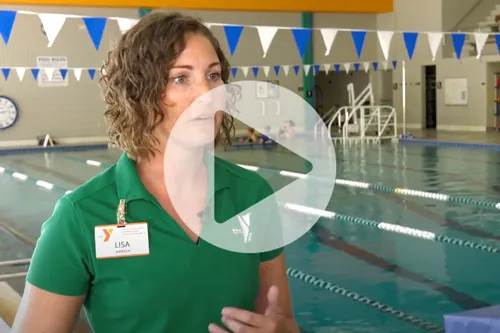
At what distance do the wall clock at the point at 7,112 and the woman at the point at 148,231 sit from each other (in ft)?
48.8

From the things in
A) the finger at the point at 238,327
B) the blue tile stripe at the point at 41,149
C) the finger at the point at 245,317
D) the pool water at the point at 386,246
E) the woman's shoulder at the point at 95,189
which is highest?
the woman's shoulder at the point at 95,189

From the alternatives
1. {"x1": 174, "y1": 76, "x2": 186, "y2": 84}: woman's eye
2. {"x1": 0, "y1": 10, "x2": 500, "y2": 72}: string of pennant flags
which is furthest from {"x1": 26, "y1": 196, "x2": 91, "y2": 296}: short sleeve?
{"x1": 0, "y1": 10, "x2": 500, "y2": 72}: string of pennant flags

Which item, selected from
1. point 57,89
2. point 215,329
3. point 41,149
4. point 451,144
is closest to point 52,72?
point 57,89

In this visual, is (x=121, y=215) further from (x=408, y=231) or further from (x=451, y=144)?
(x=451, y=144)

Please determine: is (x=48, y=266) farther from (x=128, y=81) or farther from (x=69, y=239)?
(x=128, y=81)

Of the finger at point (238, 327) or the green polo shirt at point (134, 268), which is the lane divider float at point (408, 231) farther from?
the finger at point (238, 327)

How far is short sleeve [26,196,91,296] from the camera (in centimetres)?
109

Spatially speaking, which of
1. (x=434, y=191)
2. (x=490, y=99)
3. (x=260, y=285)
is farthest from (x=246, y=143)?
(x=260, y=285)

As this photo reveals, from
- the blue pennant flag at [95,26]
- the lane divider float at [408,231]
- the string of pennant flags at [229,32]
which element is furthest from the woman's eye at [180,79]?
the blue pennant flag at [95,26]

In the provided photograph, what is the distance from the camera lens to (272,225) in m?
1.28

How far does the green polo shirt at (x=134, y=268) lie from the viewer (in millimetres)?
1099

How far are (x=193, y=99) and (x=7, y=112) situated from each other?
49.4 ft
